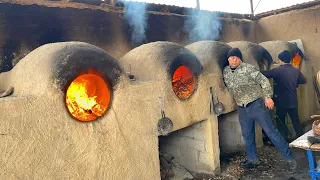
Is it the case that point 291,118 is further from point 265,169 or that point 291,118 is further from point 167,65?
point 167,65

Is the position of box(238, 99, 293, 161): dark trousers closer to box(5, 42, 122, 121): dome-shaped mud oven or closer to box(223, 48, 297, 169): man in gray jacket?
box(223, 48, 297, 169): man in gray jacket

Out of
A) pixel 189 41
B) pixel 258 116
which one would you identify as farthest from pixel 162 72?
pixel 189 41

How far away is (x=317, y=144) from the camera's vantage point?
326cm

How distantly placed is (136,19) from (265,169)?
396 centimetres

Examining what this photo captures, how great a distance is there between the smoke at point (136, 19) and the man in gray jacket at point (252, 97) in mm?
2044

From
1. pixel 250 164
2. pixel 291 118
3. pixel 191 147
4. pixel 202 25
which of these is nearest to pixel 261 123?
pixel 250 164

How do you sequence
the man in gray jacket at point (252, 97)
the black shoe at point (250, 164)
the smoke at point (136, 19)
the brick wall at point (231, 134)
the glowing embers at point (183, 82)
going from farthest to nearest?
the brick wall at point (231, 134), the smoke at point (136, 19), the black shoe at point (250, 164), the man in gray jacket at point (252, 97), the glowing embers at point (183, 82)

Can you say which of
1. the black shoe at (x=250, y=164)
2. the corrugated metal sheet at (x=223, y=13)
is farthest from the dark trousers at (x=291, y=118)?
the corrugated metal sheet at (x=223, y=13)

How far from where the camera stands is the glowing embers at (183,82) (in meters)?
4.62

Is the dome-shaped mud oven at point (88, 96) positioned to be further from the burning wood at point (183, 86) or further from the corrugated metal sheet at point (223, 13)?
the corrugated metal sheet at point (223, 13)

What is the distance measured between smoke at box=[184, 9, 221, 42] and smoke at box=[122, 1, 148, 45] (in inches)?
56.7

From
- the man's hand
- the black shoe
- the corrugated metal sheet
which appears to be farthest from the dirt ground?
the corrugated metal sheet

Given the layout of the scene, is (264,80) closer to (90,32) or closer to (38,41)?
(90,32)

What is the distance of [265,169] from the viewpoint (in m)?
5.18
